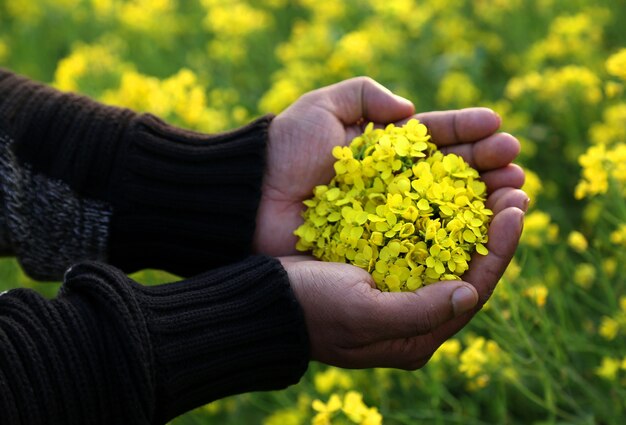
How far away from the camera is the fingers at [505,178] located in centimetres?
111

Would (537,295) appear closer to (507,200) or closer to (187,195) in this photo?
(507,200)

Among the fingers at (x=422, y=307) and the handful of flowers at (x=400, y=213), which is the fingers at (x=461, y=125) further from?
the fingers at (x=422, y=307)

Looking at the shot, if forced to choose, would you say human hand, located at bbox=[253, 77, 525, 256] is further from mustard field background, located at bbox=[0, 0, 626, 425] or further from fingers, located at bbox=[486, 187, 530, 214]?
mustard field background, located at bbox=[0, 0, 626, 425]

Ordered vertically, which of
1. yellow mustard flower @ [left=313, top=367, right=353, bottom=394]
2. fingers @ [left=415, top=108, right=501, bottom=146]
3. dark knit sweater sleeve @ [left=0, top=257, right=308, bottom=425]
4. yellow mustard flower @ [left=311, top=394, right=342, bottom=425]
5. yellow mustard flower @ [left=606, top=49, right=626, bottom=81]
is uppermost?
yellow mustard flower @ [left=606, top=49, right=626, bottom=81]

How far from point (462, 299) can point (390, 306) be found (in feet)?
0.27

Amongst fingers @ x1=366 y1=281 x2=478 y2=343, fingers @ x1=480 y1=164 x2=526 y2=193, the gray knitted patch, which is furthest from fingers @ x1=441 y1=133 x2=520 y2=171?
the gray knitted patch

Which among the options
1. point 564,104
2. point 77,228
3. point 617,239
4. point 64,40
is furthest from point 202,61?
point 617,239

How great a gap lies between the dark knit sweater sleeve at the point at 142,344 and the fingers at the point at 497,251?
0.74ft

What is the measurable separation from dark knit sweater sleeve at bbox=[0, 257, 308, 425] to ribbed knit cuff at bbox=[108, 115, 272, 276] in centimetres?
15

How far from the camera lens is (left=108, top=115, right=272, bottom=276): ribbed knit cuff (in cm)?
120

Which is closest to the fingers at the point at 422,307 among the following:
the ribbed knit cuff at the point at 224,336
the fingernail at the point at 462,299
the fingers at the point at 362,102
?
the fingernail at the point at 462,299

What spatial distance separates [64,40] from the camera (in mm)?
3043

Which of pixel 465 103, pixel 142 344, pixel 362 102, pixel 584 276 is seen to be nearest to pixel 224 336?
pixel 142 344

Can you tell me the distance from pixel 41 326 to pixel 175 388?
6.8 inches
